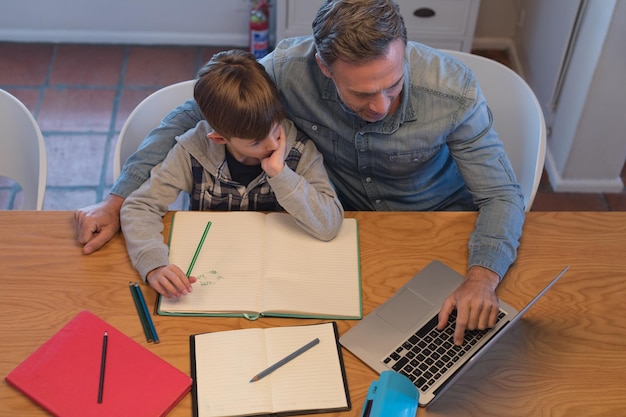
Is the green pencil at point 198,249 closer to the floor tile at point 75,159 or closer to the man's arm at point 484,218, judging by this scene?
the man's arm at point 484,218

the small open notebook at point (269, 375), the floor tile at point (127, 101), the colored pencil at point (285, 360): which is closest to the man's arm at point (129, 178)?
the small open notebook at point (269, 375)

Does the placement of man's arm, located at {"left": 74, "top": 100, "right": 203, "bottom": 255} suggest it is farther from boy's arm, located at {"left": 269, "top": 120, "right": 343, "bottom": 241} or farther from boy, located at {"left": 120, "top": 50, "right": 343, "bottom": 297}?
boy's arm, located at {"left": 269, "top": 120, "right": 343, "bottom": 241}

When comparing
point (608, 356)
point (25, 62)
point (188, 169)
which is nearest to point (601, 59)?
point (608, 356)

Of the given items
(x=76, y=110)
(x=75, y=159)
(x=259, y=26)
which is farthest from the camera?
(x=259, y=26)

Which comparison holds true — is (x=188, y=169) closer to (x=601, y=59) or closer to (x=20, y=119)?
(x=20, y=119)

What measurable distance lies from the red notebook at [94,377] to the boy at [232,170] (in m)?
0.14

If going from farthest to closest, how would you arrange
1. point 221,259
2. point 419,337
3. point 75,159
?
point 75,159 → point 221,259 → point 419,337

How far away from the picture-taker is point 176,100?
1768 mm

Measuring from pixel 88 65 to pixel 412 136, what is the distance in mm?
2142

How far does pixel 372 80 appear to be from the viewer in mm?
1331

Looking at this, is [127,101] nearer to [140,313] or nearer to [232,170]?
[232,170]

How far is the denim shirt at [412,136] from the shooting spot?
4.85 feet

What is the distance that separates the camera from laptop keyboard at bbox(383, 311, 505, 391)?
1.22 metres

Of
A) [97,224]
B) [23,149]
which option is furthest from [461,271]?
[23,149]
